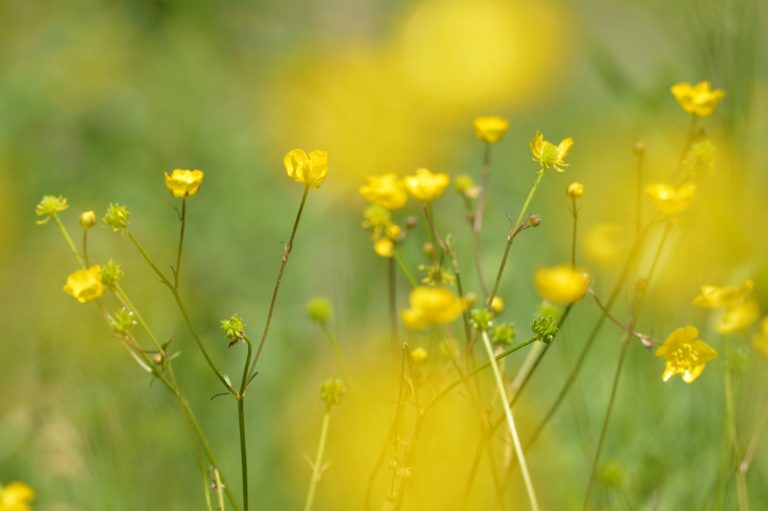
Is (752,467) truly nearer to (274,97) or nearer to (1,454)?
(1,454)

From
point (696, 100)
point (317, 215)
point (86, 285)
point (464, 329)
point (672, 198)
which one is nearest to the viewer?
point (86, 285)

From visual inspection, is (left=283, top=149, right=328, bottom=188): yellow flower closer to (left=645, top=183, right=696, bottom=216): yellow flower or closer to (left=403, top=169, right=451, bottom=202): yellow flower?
(left=403, top=169, right=451, bottom=202): yellow flower

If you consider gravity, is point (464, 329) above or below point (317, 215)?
below

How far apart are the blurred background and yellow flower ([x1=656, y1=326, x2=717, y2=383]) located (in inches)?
8.4

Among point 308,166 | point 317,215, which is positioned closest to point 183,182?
point 308,166

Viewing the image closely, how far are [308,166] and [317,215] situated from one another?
1.32 meters

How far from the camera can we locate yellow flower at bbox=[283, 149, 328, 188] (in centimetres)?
97

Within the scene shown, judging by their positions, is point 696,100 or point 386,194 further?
point 696,100

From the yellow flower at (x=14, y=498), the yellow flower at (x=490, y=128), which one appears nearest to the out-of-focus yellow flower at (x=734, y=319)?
the yellow flower at (x=490, y=128)

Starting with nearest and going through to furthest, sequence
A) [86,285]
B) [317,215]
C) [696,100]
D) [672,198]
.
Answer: [86,285]
[672,198]
[696,100]
[317,215]

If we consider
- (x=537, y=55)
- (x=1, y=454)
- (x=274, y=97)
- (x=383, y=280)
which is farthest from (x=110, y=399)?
(x=537, y=55)

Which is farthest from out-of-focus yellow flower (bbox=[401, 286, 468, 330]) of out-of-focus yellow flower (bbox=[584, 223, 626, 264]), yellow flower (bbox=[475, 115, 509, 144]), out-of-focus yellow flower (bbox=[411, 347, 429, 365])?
out-of-focus yellow flower (bbox=[584, 223, 626, 264])

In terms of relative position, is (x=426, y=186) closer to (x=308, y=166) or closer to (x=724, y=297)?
(x=308, y=166)

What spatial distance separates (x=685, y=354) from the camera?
1.02 metres
